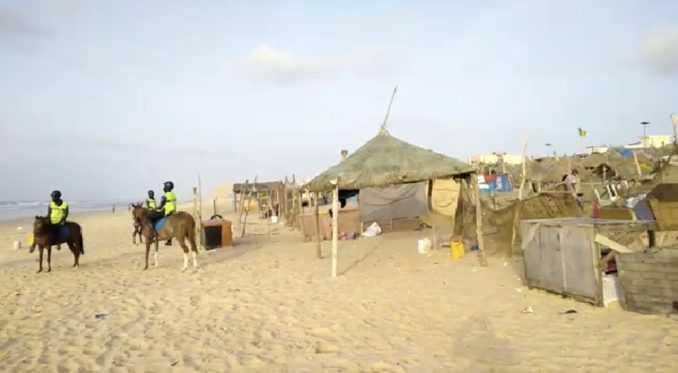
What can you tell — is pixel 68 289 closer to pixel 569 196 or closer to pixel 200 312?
pixel 200 312

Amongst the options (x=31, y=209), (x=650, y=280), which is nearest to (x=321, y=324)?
(x=650, y=280)

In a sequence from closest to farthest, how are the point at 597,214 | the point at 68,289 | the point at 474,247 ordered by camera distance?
the point at 68,289, the point at 597,214, the point at 474,247

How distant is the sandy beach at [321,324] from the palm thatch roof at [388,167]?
6.54 ft

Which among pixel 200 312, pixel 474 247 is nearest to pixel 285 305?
pixel 200 312

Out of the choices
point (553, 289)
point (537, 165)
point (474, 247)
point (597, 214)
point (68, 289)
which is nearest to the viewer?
point (553, 289)

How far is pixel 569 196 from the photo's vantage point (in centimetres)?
1094

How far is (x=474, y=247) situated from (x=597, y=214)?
2979mm

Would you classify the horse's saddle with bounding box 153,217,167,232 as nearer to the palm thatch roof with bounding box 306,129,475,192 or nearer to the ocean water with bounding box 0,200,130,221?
the palm thatch roof with bounding box 306,129,475,192

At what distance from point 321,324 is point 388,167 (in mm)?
4609

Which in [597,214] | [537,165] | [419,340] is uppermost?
[537,165]

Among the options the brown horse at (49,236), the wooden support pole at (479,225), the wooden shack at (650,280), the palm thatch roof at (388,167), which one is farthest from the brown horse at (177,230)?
the wooden shack at (650,280)

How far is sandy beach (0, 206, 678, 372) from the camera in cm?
507

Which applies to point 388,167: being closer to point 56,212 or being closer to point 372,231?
point 372,231

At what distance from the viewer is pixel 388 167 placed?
10.2m
